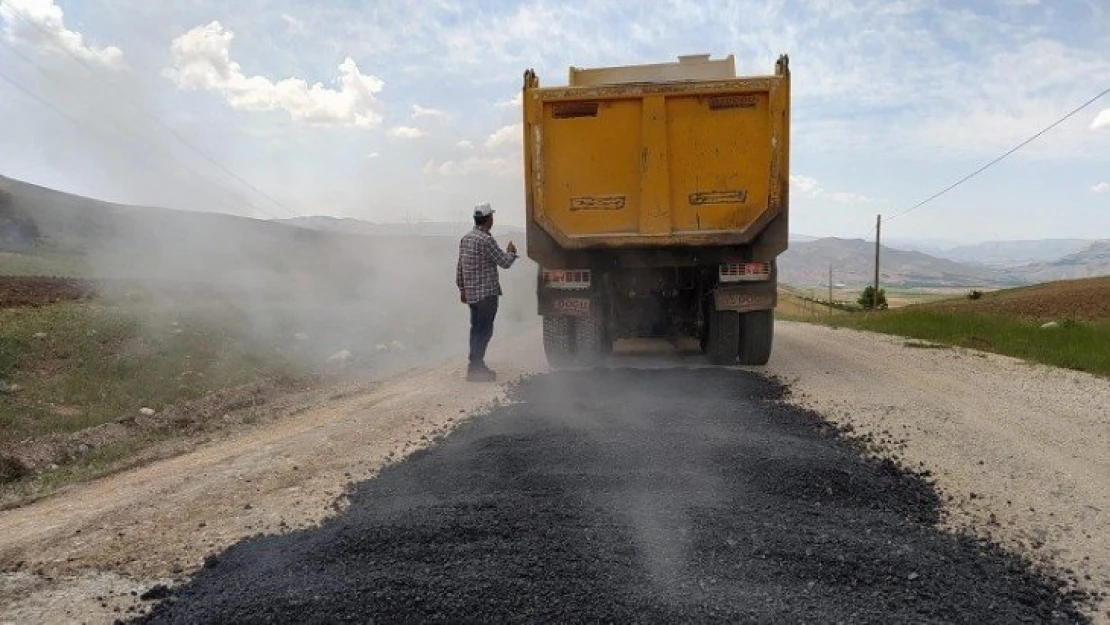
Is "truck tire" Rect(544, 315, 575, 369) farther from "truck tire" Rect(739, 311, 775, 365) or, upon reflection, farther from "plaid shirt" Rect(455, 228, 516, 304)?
"truck tire" Rect(739, 311, 775, 365)

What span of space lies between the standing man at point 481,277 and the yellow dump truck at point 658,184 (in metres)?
0.42

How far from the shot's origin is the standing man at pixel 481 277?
8.31 m

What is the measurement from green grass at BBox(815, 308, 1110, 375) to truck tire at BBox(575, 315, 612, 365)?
568 cm

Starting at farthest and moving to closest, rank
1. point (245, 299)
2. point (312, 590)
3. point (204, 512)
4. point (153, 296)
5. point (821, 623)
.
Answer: point (245, 299)
point (153, 296)
point (204, 512)
point (312, 590)
point (821, 623)

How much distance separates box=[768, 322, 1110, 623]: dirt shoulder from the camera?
3.97 m

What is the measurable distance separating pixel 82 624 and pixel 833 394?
601cm

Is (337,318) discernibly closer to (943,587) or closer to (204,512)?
(204,512)

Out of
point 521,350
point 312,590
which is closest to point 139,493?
point 312,590

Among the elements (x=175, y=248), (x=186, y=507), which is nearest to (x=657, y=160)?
(x=186, y=507)

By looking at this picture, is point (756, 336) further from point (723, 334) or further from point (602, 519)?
point (602, 519)

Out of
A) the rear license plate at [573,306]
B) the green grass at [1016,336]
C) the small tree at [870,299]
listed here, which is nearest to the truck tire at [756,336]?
the rear license plate at [573,306]

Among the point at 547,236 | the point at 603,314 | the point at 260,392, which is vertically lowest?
the point at 260,392

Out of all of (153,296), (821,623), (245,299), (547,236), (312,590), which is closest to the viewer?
(821,623)

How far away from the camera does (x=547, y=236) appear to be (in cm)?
833
